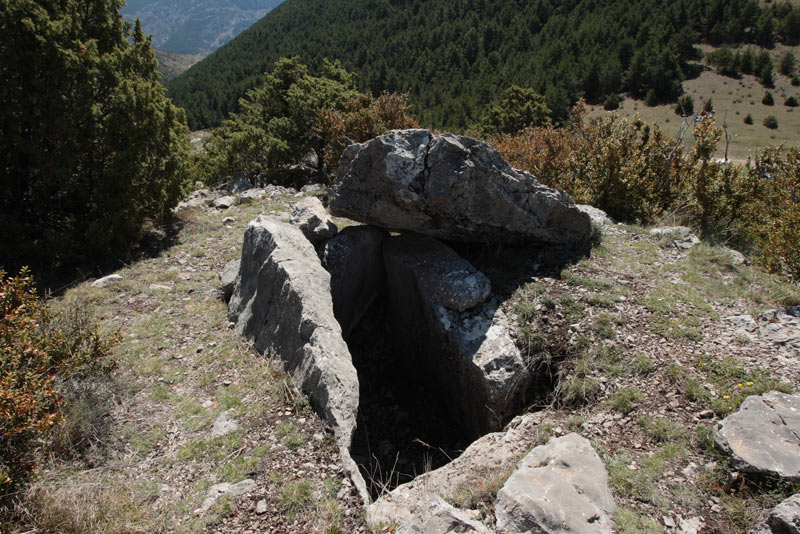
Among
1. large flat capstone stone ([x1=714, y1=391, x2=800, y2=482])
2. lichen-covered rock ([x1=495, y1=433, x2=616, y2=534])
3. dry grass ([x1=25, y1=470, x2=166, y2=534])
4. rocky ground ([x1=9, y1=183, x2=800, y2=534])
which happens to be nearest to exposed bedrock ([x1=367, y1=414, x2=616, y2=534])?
lichen-covered rock ([x1=495, y1=433, x2=616, y2=534])

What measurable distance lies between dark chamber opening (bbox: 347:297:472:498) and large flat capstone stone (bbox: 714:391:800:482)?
3.21 meters

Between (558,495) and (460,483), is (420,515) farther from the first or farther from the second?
(558,495)

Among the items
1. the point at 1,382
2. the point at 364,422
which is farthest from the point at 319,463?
the point at 1,382

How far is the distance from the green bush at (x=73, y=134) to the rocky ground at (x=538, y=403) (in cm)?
167

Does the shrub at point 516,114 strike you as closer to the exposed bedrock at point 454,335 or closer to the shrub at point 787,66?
the exposed bedrock at point 454,335

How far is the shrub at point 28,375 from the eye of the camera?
11.4 ft

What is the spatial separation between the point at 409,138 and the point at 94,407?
17.8 feet

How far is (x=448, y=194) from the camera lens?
6.86 m

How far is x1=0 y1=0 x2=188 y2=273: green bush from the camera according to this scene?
26.1 feet

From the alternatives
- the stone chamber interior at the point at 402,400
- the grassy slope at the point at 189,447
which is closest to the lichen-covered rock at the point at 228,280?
the grassy slope at the point at 189,447

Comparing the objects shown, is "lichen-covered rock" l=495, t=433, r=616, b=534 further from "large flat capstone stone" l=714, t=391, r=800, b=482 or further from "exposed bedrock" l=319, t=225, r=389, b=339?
"exposed bedrock" l=319, t=225, r=389, b=339

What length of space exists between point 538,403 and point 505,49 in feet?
295

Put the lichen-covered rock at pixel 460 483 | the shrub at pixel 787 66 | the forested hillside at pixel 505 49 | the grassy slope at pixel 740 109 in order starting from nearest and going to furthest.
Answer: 1. the lichen-covered rock at pixel 460 483
2. the grassy slope at pixel 740 109
3. the shrub at pixel 787 66
4. the forested hillside at pixel 505 49

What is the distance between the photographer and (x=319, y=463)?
4445mm
